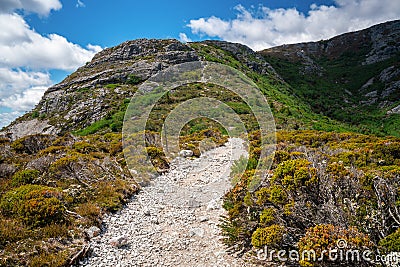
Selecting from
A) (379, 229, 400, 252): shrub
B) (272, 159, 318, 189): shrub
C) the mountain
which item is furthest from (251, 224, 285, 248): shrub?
(379, 229, 400, 252): shrub

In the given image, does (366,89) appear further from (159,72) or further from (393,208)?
(393,208)

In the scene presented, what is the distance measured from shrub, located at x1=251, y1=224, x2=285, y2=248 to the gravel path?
84cm

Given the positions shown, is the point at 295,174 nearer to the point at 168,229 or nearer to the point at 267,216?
the point at 267,216

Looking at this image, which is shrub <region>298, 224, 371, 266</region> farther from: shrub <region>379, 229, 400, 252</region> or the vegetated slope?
the vegetated slope

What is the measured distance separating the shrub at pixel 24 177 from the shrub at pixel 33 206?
1807 millimetres

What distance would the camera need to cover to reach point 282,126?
30.0m

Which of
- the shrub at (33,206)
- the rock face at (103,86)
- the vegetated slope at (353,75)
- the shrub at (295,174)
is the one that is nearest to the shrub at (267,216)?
the shrub at (295,174)

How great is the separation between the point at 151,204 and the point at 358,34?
12040 cm

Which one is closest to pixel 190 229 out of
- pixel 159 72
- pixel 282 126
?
pixel 282 126

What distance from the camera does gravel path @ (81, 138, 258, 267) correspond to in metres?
6.57

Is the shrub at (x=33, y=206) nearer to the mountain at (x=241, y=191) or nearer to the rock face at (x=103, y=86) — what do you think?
the mountain at (x=241, y=191)

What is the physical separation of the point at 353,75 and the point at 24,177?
85134mm

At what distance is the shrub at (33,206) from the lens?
747cm

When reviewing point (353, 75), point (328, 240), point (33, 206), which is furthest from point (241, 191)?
point (353, 75)
